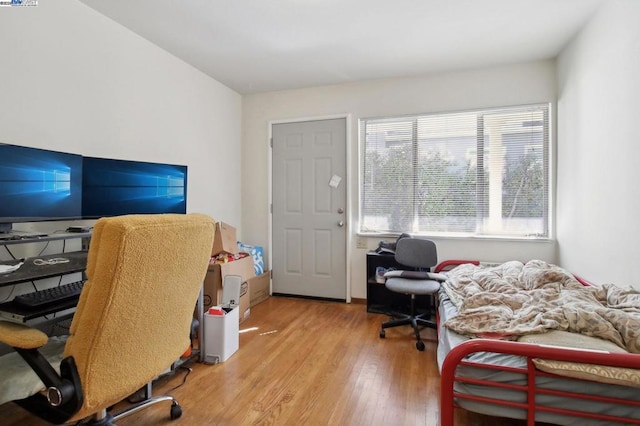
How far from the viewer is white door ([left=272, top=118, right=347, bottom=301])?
12.4 ft

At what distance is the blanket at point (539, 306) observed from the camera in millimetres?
1541

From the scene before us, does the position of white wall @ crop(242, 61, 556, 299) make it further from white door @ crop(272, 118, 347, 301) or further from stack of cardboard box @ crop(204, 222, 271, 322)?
stack of cardboard box @ crop(204, 222, 271, 322)

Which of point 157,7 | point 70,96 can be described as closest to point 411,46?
point 157,7

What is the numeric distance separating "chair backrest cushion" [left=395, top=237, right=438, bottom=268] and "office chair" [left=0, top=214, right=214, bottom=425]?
2.22 m

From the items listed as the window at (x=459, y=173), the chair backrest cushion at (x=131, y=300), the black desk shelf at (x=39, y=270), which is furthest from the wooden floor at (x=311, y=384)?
the window at (x=459, y=173)

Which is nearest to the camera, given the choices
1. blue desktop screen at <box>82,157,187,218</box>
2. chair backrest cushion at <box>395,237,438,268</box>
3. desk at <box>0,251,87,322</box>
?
desk at <box>0,251,87,322</box>

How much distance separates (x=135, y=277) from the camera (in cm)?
105

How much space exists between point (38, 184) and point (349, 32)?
241 centimetres

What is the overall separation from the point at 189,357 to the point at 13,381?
114 centimetres

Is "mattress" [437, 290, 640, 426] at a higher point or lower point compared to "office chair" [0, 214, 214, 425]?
lower

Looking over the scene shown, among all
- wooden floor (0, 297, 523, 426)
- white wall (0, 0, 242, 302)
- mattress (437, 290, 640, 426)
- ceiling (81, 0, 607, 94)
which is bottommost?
wooden floor (0, 297, 523, 426)

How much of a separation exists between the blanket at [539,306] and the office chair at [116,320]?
57.7 inches

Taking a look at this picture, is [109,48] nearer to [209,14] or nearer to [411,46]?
[209,14]

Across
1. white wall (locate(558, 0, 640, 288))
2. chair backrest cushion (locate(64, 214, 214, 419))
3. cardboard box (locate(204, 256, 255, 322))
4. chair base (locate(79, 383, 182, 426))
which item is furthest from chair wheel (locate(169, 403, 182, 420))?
white wall (locate(558, 0, 640, 288))
